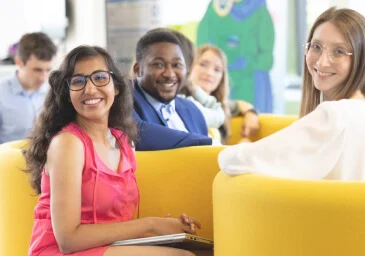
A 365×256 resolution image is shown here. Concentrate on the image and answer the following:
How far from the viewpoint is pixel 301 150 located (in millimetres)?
1952

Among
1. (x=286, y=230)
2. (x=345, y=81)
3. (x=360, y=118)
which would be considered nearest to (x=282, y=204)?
(x=286, y=230)

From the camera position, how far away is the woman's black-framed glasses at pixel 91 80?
7.71ft

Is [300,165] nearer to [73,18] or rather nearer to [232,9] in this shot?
[232,9]

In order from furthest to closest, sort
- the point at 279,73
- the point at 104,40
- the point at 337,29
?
the point at 104,40
the point at 279,73
the point at 337,29

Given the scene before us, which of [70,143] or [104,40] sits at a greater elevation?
[104,40]

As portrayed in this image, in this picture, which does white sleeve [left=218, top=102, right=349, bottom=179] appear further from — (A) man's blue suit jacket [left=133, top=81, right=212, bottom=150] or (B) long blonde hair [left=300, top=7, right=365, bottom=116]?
(A) man's blue suit jacket [left=133, top=81, right=212, bottom=150]

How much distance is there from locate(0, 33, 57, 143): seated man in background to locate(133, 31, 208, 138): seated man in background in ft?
4.62

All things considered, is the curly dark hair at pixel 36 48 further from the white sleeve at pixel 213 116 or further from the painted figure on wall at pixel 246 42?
the painted figure on wall at pixel 246 42

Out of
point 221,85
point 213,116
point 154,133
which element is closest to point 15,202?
point 154,133

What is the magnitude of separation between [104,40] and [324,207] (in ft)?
15.0

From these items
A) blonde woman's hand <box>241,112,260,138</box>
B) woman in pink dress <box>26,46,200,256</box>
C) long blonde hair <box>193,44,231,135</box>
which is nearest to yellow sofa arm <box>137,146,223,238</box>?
woman in pink dress <box>26,46,200,256</box>

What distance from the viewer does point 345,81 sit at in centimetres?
222

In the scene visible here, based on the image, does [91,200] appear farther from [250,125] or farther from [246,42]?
[246,42]

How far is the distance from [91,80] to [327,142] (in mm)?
874
